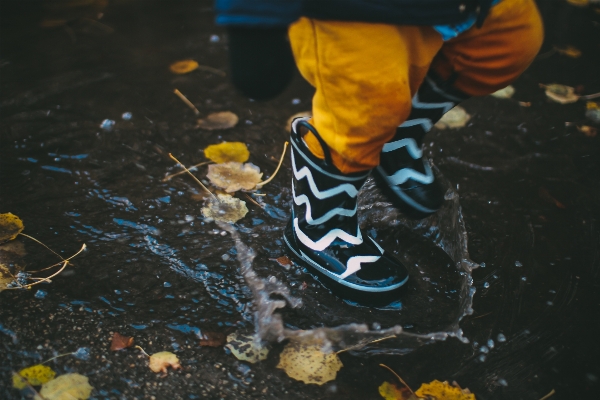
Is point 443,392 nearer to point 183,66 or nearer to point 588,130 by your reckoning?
point 588,130

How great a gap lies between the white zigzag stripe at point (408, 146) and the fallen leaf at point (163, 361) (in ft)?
2.16

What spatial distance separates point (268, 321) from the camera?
124 centimetres

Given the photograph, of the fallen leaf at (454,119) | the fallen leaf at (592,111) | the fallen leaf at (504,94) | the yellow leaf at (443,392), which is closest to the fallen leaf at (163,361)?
the yellow leaf at (443,392)

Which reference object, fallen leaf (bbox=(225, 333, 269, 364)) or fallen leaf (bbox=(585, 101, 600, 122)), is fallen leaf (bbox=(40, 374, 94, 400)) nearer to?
fallen leaf (bbox=(225, 333, 269, 364))

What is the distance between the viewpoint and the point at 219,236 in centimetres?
145

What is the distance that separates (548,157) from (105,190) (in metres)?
1.33

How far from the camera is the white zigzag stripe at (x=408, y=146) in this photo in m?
1.30

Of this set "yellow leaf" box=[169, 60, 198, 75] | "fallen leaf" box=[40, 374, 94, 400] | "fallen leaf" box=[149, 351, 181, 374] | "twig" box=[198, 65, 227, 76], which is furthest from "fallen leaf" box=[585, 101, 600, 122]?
"fallen leaf" box=[40, 374, 94, 400]

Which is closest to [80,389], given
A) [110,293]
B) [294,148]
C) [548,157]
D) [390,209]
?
[110,293]

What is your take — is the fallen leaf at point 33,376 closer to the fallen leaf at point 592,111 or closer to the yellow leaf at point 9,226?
the yellow leaf at point 9,226

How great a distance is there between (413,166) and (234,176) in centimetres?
56

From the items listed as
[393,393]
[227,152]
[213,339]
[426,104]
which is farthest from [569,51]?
[213,339]

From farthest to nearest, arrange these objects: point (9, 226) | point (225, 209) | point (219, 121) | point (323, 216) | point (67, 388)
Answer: point (219, 121)
point (225, 209)
point (9, 226)
point (323, 216)
point (67, 388)

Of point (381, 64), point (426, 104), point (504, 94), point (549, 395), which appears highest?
point (381, 64)
